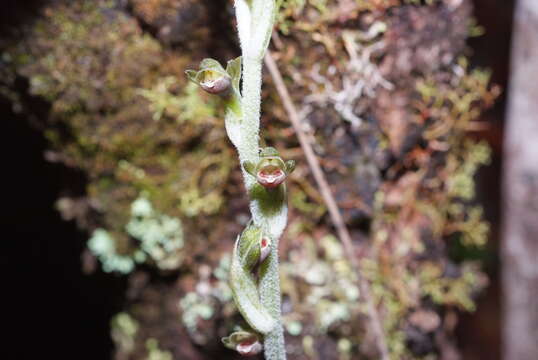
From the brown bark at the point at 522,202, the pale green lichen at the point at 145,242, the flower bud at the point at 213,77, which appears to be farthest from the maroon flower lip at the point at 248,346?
the brown bark at the point at 522,202

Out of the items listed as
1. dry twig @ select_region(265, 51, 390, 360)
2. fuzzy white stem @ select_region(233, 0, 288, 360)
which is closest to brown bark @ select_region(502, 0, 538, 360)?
dry twig @ select_region(265, 51, 390, 360)

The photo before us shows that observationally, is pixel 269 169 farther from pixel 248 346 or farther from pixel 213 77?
pixel 248 346

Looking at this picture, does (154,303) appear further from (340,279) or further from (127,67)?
(127,67)

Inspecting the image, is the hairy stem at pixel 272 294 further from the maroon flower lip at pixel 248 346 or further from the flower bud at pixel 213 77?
the flower bud at pixel 213 77

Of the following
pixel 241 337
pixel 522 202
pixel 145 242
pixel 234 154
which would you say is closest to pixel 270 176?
pixel 241 337

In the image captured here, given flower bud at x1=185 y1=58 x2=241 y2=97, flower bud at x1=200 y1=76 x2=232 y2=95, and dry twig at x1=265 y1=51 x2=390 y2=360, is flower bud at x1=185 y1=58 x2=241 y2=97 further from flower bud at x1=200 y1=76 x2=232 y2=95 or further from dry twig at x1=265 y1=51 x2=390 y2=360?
dry twig at x1=265 y1=51 x2=390 y2=360

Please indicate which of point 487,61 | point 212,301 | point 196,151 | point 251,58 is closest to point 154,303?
point 212,301
